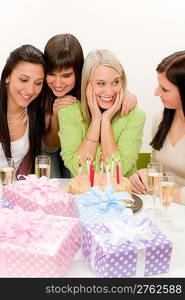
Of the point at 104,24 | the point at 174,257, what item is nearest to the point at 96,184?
the point at 174,257

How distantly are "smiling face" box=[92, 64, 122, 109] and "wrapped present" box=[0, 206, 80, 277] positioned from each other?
1320 mm

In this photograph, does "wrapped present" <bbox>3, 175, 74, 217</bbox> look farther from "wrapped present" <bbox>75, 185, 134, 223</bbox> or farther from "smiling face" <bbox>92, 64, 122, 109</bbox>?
"smiling face" <bbox>92, 64, 122, 109</bbox>

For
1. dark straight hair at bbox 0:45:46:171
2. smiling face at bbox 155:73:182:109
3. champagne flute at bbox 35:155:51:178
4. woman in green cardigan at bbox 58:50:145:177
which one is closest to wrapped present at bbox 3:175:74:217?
champagne flute at bbox 35:155:51:178

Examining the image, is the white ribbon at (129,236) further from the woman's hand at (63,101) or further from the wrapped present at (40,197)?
the woman's hand at (63,101)

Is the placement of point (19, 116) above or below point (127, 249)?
above

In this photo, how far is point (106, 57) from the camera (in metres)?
2.47

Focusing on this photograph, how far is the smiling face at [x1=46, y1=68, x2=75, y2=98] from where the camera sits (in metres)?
2.56

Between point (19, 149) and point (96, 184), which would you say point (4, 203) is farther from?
point (19, 149)

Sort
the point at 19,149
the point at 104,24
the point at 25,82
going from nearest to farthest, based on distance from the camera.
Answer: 1. the point at 25,82
2. the point at 19,149
3. the point at 104,24

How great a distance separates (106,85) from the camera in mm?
2518

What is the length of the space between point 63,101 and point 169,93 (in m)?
0.72

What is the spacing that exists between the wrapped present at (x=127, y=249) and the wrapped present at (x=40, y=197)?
30cm

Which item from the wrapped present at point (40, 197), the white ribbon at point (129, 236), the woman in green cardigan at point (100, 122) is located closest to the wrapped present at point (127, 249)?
the white ribbon at point (129, 236)

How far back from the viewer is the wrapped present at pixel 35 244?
47.6 inches
